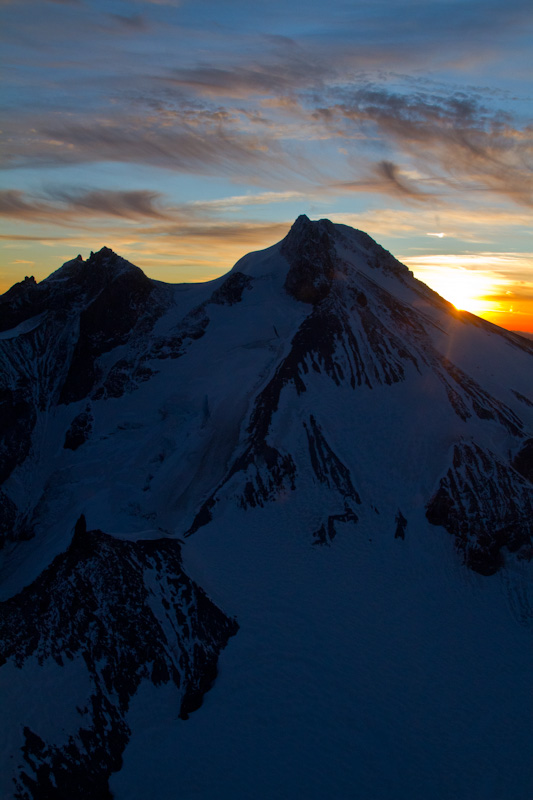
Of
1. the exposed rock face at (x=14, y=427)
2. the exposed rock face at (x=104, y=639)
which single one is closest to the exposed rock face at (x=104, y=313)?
the exposed rock face at (x=14, y=427)

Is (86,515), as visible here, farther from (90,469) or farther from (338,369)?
(338,369)

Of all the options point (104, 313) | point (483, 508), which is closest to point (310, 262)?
point (104, 313)

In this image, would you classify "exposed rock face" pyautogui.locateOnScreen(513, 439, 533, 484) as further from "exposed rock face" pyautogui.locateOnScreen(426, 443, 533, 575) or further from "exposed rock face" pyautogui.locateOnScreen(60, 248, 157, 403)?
"exposed rock face" pyautogui.locateOnScreen(60, 248, 157, 403)

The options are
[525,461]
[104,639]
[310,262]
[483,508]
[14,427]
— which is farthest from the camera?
[310,262]

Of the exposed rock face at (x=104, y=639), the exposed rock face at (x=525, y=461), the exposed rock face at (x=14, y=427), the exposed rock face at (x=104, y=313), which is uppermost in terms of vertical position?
the exposed rock face at (x=104, y=313)

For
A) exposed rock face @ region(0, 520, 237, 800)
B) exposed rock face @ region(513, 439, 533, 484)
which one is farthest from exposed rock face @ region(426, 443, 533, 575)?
exposed rock face @ region(0, 520, 237, 800)

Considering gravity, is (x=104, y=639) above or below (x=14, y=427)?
below

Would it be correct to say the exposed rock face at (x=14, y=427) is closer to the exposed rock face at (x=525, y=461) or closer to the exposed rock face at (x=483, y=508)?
the exposed rock face at (x=483, y=508)

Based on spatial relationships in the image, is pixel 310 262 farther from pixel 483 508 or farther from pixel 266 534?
pixel 266 534
